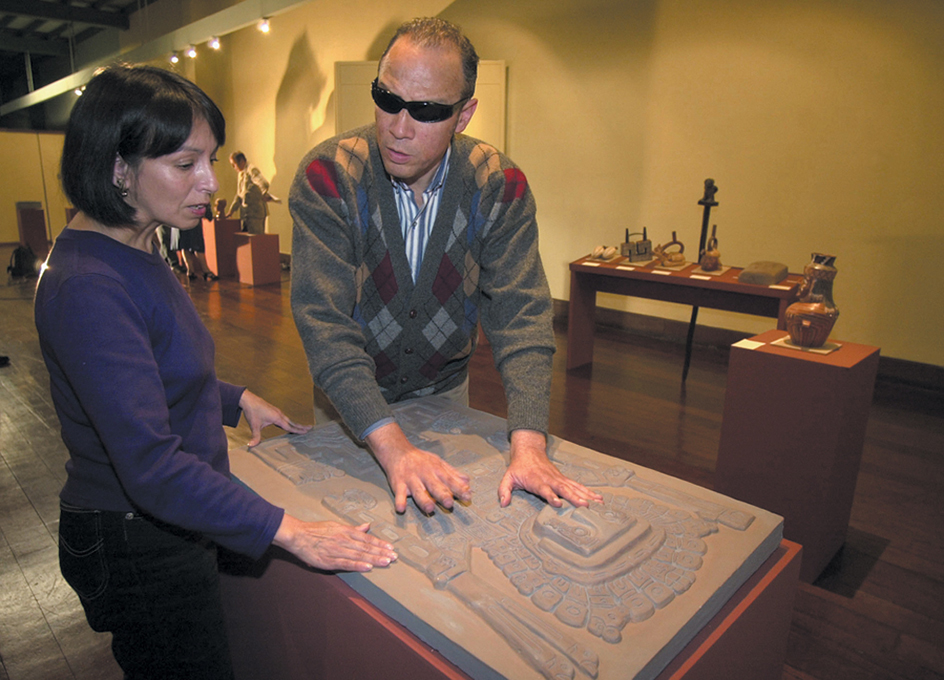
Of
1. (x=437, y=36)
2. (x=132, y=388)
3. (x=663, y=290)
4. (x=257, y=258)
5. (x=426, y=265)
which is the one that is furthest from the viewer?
(x=257, y=258)

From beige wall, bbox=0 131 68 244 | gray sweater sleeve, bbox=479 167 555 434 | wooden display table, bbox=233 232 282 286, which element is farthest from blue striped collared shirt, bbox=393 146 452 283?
beige wall, bbox=0 131 68 244

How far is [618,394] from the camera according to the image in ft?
14.0

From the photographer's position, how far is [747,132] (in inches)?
194

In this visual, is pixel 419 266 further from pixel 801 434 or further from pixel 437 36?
pixel 801 434

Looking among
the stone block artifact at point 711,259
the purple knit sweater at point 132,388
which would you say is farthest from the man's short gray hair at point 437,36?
the stone block artifact at point 711,259

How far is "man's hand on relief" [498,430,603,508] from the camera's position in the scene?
115cm

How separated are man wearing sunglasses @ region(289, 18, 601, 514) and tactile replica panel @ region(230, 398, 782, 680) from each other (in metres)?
0.06

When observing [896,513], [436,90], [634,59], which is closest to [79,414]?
[436,90]

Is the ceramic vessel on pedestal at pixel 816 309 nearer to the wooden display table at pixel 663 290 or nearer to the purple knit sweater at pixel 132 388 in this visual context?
the wooden display table at pixel 663 290

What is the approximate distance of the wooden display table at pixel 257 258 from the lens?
26.0 ft

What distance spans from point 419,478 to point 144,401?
47cm

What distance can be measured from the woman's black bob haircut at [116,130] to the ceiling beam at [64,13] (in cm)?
1176

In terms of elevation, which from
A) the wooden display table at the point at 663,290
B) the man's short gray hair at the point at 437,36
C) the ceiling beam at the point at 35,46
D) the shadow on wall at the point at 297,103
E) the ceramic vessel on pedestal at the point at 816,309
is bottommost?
the wooden display table at the point at 663,290

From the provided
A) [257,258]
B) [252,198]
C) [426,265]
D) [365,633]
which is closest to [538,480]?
[365,633]
